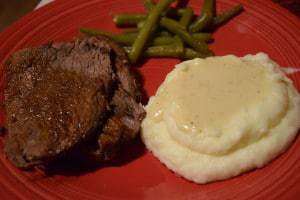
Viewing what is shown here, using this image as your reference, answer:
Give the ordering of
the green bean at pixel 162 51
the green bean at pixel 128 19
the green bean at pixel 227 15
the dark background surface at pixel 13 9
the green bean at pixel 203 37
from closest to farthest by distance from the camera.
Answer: the green bean at pixel 162 51, the green bean at pixel 203 37, the green bean at pixel 227 15, the green bean at pixel 128 19, the dark background surface at pixel 13 9

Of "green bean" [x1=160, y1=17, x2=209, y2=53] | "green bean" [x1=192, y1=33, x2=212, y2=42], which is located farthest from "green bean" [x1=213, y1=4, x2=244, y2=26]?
"green bean" [x1=160, y1=17, x2=209, y2=53]

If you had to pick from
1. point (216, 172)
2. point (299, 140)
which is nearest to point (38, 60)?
point (216, 172)

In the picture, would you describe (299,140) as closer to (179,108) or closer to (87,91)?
(179,108)

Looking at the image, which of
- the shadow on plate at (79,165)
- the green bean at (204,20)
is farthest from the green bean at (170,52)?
the shadow on plate at (79,165)

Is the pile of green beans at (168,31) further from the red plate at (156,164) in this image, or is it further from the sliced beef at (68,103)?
the sliced beef at (68,103)

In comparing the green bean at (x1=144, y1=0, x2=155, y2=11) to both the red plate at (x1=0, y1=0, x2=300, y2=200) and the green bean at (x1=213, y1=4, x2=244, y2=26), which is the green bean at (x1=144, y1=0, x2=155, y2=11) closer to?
the red plate at (x1=0, y1=0, x2=300, y2=200)

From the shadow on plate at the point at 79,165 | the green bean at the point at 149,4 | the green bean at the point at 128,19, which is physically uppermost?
the green bean at the point at 149,4
